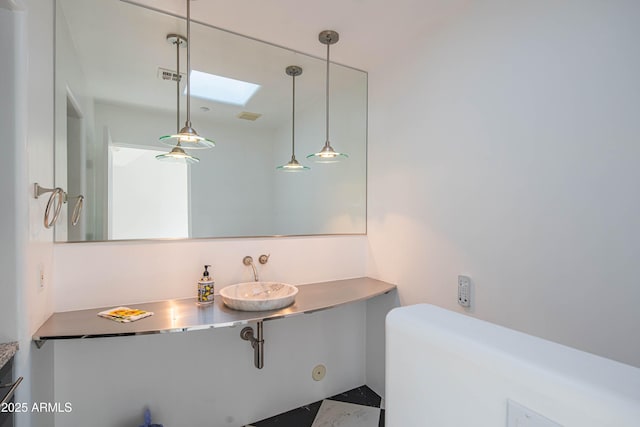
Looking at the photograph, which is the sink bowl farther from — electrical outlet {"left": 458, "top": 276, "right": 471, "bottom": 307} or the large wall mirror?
electrical outlet {"left": 458, "top": 276, "right": 471, "bottom": 307}

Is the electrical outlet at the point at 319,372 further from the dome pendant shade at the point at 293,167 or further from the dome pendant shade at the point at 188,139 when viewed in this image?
the dome pendant shade at the point at 188,139

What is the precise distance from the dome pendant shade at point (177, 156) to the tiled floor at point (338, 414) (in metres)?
1.64

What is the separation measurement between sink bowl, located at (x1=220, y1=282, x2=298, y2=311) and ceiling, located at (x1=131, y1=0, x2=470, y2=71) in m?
1.52

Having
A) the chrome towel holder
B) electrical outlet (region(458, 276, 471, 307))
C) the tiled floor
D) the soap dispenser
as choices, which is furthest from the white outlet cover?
the tiled floor

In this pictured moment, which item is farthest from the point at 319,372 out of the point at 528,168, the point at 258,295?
the point at 528,168

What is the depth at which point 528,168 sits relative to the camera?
4.41 ft

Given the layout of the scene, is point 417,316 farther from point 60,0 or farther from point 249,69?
point 60,0

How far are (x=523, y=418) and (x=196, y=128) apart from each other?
6.20 ft

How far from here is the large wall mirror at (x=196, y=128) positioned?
151 cm

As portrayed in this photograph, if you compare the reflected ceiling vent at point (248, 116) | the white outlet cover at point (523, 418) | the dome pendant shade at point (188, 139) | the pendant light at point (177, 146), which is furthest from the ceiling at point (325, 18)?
the white outlet cover at point (523, 418)

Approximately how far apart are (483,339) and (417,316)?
147 millimetres

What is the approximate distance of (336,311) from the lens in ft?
7.23

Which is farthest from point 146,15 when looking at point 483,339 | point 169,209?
point 483,339

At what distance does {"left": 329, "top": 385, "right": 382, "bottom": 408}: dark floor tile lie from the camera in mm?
2076
